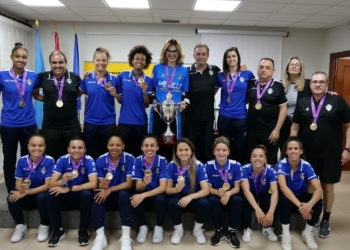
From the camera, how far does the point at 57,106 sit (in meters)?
3.04

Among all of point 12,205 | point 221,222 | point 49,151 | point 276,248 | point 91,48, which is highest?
point 91,48

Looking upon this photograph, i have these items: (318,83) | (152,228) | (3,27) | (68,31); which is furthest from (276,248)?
(68,31)

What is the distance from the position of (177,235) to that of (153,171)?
0.63 m

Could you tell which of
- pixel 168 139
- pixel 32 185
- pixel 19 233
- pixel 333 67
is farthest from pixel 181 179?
pixel 333 67

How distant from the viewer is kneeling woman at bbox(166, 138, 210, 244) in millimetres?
2768

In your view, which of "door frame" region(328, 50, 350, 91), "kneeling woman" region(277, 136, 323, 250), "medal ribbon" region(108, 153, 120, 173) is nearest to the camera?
"kneeling woman" region(277, 136, 323, 250)

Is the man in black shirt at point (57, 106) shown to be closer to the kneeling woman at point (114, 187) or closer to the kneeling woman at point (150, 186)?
the kneeling woman at point (114, 187)

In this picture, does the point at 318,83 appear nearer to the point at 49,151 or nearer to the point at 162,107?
the point at 162,107

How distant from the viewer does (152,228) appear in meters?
3.05

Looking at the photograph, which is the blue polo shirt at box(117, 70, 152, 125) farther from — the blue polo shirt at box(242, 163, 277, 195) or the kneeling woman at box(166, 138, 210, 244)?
the blue polo shirt at box(242, 163, 277, 195)

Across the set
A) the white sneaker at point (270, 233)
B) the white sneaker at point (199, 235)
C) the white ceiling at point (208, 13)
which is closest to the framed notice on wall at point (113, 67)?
the white ceiling at point (208, 13)

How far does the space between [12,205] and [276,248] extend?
2.42 metres

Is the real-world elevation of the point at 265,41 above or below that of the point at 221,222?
above

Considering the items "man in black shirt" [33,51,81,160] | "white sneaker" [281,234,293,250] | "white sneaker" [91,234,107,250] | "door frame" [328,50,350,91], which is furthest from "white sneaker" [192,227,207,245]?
"door frame" [328,50,350,91]
